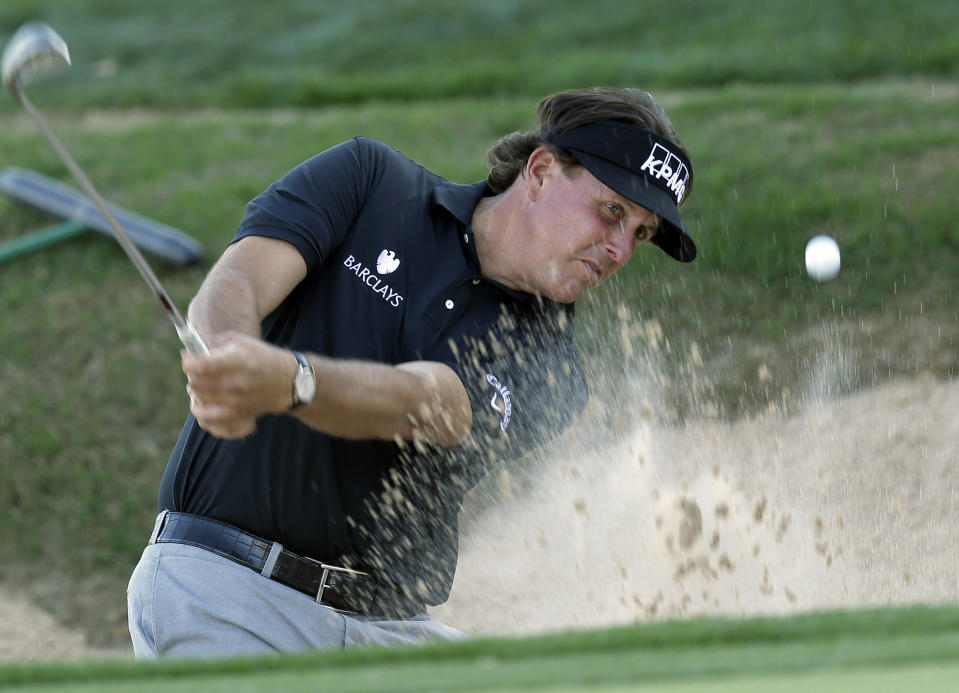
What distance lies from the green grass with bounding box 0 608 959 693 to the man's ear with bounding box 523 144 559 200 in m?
1.21

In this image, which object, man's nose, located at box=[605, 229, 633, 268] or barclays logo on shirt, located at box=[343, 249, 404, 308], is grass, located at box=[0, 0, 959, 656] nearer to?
man's nose, located at box=[605, 229, 633, 268]

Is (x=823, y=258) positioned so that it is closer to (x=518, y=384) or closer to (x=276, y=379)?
(x=518, y=384)

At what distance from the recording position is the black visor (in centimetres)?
269

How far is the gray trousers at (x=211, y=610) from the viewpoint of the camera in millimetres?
2492

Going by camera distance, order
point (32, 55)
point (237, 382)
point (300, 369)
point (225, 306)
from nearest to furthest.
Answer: point (237, 382), point (300, 369), point (32, 55), point (225, 306)

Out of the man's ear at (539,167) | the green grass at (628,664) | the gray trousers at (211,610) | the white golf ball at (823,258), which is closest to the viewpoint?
the green grass at (628,664)

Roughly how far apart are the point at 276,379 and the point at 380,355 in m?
0.55

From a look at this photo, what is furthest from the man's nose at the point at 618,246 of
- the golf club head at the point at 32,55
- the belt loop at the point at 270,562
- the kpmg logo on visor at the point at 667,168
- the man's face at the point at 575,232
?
the golf club head at the point at 32,55

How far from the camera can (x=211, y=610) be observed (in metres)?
2.49

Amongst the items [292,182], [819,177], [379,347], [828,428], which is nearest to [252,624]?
[379,347]

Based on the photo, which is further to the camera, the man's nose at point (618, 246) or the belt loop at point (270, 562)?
the man's nose at point (618, 246)

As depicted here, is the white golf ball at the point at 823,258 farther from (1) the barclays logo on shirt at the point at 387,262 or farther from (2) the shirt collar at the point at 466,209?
(1) the barclays logo on shirt at the point at 387,262

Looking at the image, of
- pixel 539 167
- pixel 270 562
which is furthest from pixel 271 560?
pixel 539 167

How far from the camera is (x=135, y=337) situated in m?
5.81
